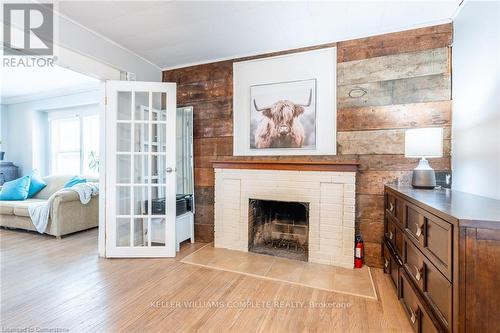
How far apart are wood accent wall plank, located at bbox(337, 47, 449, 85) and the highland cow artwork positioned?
0.38m

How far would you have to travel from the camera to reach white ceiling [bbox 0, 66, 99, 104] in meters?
3.73

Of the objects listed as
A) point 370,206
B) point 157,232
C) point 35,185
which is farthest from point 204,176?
point 35,185

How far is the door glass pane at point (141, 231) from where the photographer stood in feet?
9.07

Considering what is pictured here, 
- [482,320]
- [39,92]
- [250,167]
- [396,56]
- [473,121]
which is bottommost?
[482,320]

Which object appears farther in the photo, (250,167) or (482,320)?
(250,167)

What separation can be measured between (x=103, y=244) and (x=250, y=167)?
74.2 inches

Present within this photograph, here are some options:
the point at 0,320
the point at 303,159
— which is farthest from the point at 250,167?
the point at 0,320

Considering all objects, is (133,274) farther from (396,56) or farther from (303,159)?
(396,56)

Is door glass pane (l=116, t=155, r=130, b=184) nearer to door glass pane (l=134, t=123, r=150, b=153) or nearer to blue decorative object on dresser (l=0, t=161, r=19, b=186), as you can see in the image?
door glass pane (l=134, t=123, r=150, b=153)

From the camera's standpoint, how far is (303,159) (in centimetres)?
271

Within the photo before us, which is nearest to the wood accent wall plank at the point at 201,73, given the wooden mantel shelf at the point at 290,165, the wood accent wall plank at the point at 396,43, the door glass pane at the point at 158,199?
the wooden mantel shelf at the point at 290,165

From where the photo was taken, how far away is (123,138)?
2754 millimetres

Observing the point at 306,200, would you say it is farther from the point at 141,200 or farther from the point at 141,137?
the point at 141,137

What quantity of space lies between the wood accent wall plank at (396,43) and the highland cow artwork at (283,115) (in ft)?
1.58
